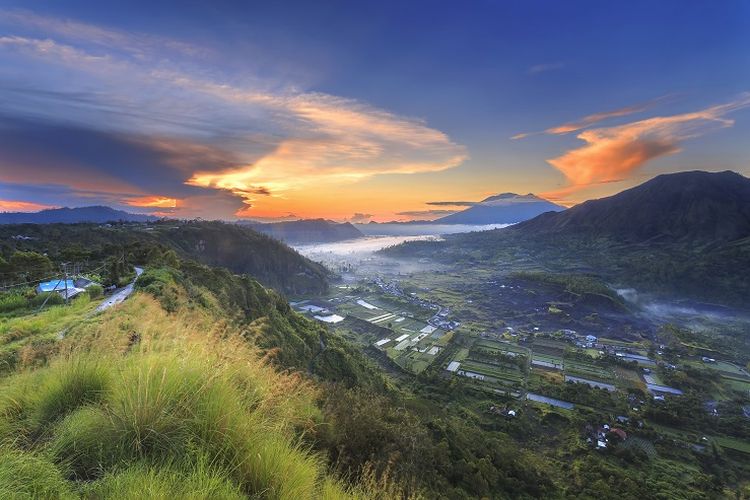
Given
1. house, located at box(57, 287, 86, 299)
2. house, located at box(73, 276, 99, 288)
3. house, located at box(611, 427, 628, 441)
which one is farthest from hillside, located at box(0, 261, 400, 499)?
house, located at box(611, 427, 628, 441)

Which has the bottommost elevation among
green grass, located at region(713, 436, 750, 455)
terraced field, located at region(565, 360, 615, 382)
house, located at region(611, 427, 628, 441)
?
green grass, located at region(713, 436, 750, 455)

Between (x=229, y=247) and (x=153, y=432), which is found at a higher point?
(x=153, y=432)

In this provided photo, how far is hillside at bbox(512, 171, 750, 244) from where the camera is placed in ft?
500

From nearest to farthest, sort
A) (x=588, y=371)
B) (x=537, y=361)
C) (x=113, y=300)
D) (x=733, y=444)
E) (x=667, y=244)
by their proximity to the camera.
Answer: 1. (x=113, y=300)
2. (x=733, y=444)
3. (x=588, y=371)
4. (x=537, y=361)
5. (x=667, y=244)

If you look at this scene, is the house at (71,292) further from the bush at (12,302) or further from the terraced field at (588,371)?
the terraced field at (588,371)

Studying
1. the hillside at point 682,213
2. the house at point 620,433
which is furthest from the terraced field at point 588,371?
the hillside at point 682,213

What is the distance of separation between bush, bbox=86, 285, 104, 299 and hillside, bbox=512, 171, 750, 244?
204 metres

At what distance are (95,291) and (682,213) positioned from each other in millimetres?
231300

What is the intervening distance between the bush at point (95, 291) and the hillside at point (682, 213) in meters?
204

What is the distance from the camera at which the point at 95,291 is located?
48.2ft

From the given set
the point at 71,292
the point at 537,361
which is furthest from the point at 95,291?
the point at 537,361

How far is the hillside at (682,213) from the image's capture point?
152375mm

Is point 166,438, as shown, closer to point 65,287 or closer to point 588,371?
point 65,287

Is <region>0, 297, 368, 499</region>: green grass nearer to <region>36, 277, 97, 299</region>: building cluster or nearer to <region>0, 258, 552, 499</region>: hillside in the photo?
<region>0, 258, 552, 499</region>: hillside
